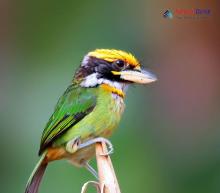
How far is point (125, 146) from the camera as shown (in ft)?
8.36

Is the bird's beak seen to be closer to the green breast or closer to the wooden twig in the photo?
the green breast

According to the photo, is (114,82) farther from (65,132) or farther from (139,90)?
(139,90)

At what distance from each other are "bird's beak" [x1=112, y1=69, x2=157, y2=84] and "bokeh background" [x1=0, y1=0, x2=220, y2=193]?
1.64 ft

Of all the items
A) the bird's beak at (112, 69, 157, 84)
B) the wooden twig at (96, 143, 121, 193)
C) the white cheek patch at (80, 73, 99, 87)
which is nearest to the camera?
the wooden twig at (96, 143, 121, 193)

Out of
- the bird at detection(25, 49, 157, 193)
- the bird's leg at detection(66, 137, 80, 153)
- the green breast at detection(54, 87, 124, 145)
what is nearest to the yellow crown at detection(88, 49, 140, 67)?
the bird at detection(25, 49, 157, 193)

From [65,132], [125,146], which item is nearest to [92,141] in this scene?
[65,132]

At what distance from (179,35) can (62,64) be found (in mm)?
523

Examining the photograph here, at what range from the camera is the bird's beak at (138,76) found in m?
1.85

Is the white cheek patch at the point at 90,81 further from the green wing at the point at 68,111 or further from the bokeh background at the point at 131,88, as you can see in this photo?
the bokeh background at the point at 131,88

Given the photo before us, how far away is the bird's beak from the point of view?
1854mm

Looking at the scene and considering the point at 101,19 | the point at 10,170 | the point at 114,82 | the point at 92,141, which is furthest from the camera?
the point at 101,19

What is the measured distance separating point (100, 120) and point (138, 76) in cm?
17

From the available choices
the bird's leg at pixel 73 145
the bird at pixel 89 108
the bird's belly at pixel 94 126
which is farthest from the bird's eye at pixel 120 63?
the bird's leg at pixel 73 145

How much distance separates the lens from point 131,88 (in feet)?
8.20
